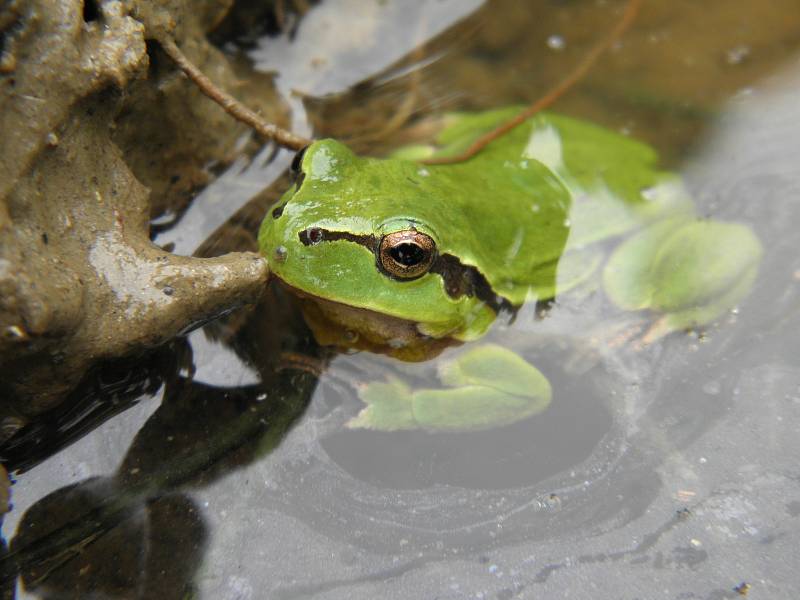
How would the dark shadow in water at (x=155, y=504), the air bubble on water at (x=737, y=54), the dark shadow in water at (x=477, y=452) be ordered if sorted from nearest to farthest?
the dark shadow in water at (x=155, y=504)
the dark shadow in water at (x=477, y=452)
the air bubble on water at (x=737, y=54)

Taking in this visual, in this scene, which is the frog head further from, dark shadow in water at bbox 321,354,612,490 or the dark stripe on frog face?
dark shadow in water at bbox 321,354,612,490

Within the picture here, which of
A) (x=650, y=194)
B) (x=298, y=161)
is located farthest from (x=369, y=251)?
(x=650, y=194)

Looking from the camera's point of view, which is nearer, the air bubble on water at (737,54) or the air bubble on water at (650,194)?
the air bubble on water at (650,194)

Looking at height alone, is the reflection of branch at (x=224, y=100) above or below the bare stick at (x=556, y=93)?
above

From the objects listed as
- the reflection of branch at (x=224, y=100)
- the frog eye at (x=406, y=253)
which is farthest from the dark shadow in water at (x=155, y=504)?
the reflection of branch at (x=224, y=100)

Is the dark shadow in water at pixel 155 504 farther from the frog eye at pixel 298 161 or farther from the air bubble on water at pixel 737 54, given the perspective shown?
the air bubble on water at pixel 737 54

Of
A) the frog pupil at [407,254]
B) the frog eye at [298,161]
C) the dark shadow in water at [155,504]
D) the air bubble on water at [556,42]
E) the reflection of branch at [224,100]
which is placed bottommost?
the dark shadow in water at [155,504]
